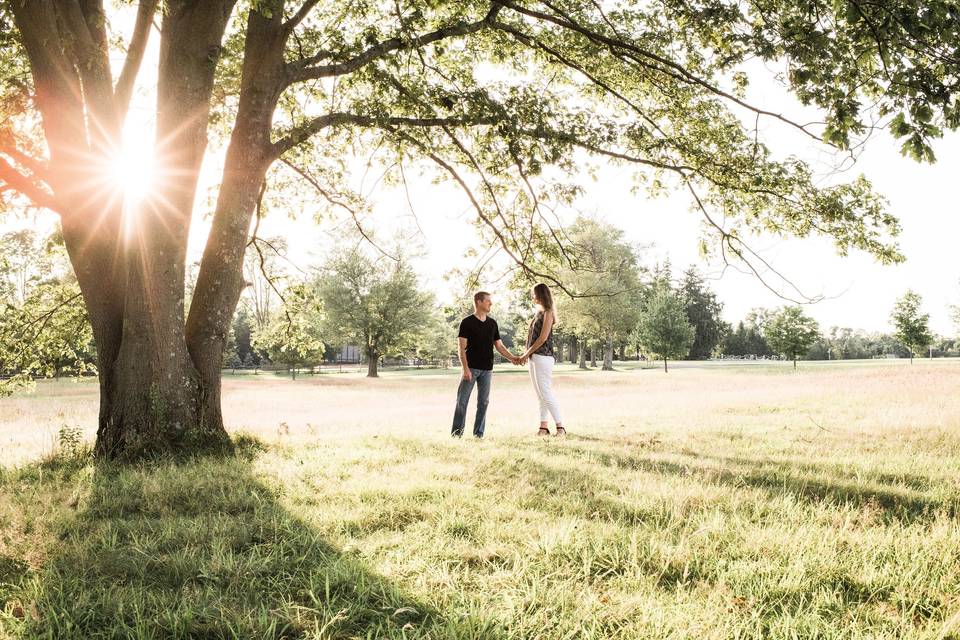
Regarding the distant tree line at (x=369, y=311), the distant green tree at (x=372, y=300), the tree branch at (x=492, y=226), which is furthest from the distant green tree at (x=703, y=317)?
the tree branch at (x=492, y=226)

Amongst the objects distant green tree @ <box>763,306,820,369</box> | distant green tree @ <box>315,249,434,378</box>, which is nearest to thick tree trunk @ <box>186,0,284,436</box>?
distant green tree @ <box>315,249,434,378</box>

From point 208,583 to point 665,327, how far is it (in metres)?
50.5

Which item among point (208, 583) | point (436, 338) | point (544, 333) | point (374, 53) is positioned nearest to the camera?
point (208, 583)

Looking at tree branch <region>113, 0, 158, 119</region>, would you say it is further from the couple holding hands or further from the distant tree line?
the couple holding hands

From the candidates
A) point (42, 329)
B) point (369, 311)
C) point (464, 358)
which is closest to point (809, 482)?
point (464, 358)

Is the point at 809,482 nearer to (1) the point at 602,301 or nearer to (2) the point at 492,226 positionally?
(2) the point at 492,226

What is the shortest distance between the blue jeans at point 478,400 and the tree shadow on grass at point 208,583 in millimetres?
4543

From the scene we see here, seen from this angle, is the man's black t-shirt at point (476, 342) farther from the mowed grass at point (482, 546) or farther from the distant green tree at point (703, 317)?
the distant green tree at point (703, 317)

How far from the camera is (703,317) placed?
95562mm

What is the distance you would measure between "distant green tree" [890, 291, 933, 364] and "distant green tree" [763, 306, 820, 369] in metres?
6.57

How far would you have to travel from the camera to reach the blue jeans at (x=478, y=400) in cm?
852

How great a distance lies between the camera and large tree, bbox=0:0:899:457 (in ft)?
21.0

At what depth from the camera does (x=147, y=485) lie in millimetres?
4590

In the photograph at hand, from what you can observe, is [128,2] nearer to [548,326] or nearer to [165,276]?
[165,276]
